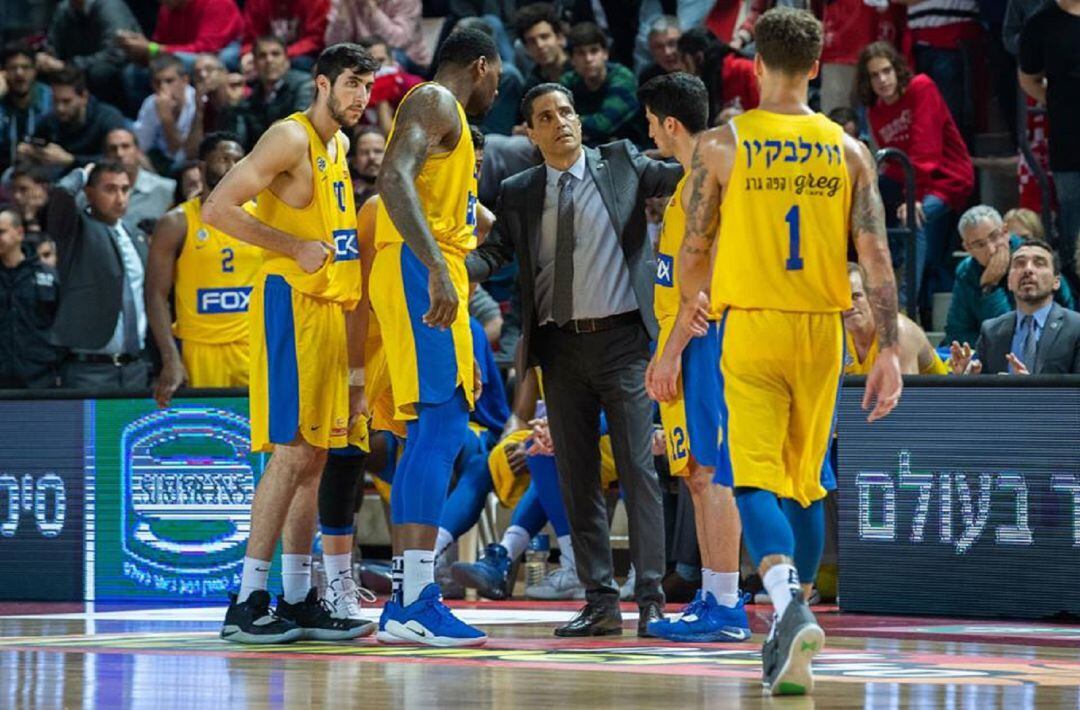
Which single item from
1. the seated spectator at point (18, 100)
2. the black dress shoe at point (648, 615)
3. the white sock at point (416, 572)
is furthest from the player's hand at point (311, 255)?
the seated spectator at point (18, 100)

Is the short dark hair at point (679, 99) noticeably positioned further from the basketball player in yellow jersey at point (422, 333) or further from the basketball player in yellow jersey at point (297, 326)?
the basketball player in yellow jersey at point (297, 326)

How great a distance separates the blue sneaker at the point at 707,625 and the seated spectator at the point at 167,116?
8.96m

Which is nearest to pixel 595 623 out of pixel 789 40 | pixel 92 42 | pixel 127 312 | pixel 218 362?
pixel 789 40

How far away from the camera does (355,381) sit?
7723 millimetres

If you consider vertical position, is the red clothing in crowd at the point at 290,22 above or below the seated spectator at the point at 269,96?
above

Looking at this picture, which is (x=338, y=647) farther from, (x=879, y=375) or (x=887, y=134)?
(x=887, y=134)

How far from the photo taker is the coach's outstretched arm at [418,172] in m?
6.96

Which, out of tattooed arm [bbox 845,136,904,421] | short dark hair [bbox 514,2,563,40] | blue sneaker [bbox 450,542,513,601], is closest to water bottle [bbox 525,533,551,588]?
blue sneaker [bbox 450,542,513,601]

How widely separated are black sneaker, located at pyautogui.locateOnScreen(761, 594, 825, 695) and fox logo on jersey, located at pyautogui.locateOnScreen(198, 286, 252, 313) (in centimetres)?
614

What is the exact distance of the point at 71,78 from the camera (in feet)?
51.4

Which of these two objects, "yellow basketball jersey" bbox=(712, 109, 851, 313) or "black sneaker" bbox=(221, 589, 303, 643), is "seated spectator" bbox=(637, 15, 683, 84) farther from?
"yellow basketball jersey" bbox=(712, 109, 851, 313)

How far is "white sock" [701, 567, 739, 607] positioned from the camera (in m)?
7.51

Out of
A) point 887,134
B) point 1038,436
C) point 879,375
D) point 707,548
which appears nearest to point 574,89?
point 887,134

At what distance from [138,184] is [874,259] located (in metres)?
9.45
